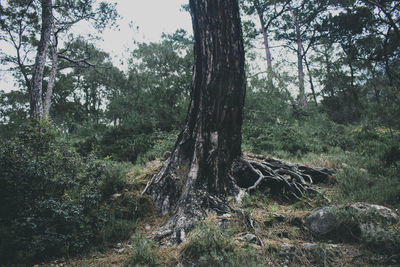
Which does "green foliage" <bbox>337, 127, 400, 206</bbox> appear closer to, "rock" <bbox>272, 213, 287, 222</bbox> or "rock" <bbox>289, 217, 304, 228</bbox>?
"rock" <bbox>289, 217, 304, 228</bbox>

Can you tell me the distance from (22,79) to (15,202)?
863 inches

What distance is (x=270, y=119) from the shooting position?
1044 centimetres

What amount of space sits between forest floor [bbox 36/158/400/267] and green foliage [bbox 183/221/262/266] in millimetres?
78

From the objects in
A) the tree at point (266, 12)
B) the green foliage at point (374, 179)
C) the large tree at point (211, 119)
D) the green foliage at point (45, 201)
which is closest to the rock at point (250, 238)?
the large tree at point (211, 119)

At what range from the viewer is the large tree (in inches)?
144

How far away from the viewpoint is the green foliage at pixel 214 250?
219 cm

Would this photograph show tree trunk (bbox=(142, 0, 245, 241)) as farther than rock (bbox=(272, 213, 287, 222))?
Yes

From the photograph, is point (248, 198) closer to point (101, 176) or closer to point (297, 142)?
point (101, 176)

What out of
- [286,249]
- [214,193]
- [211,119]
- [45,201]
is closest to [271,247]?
[286,249]

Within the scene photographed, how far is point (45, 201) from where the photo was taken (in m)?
2.84

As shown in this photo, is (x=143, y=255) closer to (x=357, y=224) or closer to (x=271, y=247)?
(x=271, y=247)

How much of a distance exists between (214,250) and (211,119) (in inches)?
80.1

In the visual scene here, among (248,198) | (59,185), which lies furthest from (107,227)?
(248,198)

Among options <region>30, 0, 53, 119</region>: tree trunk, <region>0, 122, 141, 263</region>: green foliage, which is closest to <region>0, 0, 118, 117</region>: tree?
<region>30, 0, 53, 119</region>: tree trunk
